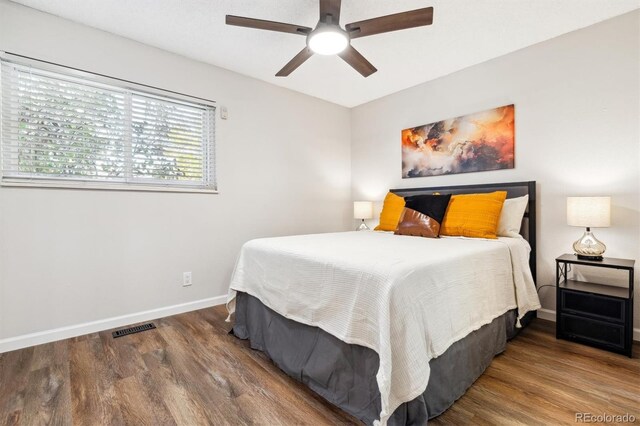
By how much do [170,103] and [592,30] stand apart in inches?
146

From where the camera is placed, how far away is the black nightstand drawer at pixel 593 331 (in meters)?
2.04

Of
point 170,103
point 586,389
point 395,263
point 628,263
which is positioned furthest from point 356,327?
point 170,103

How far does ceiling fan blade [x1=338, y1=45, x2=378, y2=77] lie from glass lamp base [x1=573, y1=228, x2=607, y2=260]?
215 centimetres

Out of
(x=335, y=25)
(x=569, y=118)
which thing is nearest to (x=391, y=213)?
(x=569, y=118)

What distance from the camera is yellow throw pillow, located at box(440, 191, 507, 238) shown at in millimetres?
2539

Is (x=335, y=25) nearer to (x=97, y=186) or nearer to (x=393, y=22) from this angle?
(x=393, y=22)

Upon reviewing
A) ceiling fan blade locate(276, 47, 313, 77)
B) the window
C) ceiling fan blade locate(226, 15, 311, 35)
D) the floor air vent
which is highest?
ceiling fan blade locate(226, 15, 311, 35)

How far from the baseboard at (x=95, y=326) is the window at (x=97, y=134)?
3.70ft

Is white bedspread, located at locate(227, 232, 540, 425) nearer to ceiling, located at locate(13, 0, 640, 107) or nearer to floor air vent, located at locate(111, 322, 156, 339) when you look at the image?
floor air vent, located at locate(111, 322, 156, 339)

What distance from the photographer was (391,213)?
3.33m

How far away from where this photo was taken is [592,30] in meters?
2.42

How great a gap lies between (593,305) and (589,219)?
0.63 meters

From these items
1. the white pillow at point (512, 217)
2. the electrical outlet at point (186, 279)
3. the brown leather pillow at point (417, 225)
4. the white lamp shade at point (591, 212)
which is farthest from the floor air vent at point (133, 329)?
the white lamp shade at point (591, 212)

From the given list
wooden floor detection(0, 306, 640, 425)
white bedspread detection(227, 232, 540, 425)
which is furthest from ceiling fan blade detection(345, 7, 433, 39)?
wooden floor detection(0, 306, 640, 425)
